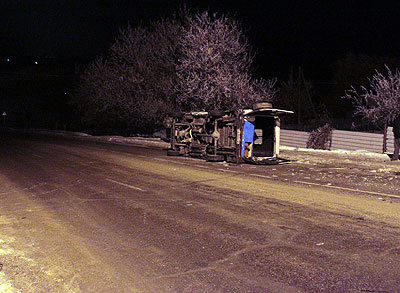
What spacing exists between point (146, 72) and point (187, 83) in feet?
18.6

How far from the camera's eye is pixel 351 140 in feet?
73.1

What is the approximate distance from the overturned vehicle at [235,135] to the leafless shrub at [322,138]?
24.6ft

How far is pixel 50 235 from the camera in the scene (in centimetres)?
601

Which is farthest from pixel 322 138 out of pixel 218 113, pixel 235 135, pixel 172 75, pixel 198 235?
pixel 198 235

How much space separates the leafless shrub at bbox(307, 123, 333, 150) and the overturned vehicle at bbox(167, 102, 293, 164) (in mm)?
7497

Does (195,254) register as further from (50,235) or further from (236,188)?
(236,188)

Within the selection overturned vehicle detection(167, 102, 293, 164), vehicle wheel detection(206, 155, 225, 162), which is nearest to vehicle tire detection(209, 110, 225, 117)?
overturned vehicle detection(167, 102, 293, 164)

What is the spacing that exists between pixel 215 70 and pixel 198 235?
78.6ft

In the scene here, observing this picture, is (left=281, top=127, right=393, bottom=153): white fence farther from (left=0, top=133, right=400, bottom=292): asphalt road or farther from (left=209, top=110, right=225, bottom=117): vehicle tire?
(left=0, top=133, right=400, bottom=292): asphalt road

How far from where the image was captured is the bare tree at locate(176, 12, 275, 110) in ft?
93.8

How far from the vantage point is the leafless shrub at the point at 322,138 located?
23.2 metres

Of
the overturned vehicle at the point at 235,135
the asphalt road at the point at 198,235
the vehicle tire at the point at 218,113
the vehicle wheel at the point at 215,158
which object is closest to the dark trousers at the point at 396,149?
the overturned vehicle at the point at 235,135

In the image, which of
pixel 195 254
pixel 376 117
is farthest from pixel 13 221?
pixel 376 117

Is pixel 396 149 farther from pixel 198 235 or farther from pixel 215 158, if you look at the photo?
pixel 198 235
